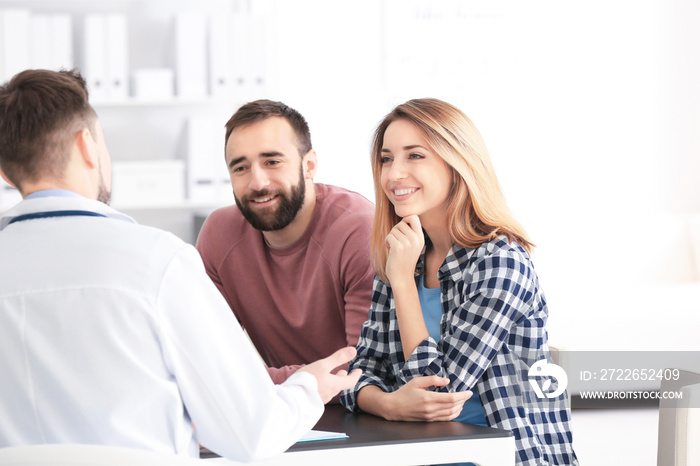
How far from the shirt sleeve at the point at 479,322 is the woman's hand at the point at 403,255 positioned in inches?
5.0

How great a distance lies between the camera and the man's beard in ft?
6.39

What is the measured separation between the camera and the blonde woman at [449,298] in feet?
4.35

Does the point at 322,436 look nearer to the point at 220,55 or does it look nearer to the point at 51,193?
the point at 51,193

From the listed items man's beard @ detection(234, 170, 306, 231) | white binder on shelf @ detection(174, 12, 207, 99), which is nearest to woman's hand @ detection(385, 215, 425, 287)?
man's beard @ detection(234, 170, 306, 231)

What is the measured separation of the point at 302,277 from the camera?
1925mm

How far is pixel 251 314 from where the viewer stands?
6.55 feet

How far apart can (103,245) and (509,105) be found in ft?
11.5

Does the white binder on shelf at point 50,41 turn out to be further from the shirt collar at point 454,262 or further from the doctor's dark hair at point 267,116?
the shirt collar at point 454,262

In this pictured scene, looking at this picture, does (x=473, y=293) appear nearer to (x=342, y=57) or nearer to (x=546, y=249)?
(x=546, y=249)

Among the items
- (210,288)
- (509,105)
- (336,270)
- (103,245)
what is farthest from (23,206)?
(509,105)

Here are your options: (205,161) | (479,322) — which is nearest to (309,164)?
(479,322)

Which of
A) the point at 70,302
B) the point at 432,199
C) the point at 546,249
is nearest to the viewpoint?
the point at 70,302

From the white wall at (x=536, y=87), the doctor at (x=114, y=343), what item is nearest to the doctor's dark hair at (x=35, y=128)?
the doctor at (x=114, y=343)

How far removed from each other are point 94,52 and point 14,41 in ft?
1.07
